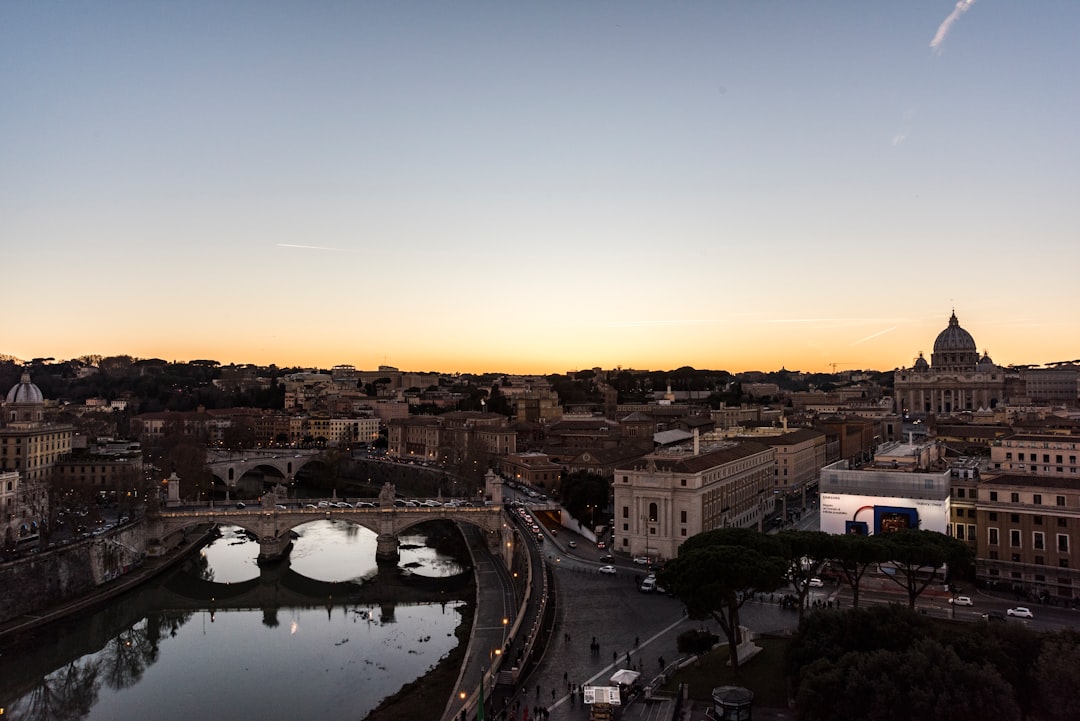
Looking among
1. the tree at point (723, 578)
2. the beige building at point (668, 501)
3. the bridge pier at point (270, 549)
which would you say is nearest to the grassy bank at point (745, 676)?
the tree at point (723, 578)

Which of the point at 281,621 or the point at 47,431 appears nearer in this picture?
the point at 281,621

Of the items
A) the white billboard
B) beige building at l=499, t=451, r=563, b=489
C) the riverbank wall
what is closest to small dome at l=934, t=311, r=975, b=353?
beige building at l=499, t=451, r=563, b=489

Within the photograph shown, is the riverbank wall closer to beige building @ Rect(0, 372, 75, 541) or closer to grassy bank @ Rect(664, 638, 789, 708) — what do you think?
beige building @ Rect(0, 372, 75, 541)

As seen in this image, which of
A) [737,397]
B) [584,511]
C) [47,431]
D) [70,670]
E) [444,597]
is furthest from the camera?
[737,397]

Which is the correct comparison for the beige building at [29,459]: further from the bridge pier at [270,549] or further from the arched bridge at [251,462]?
the arched bridge at [251,462]

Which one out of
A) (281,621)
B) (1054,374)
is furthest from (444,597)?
(1054,374)

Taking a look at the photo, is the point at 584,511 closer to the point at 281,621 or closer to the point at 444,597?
the point at 444,597
